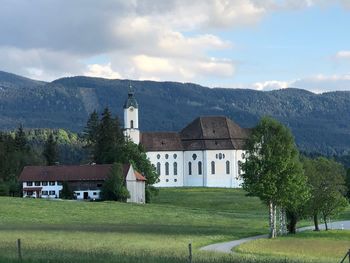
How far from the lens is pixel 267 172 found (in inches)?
2530

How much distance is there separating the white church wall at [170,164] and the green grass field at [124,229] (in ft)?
98.3

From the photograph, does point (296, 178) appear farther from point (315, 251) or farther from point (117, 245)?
point (117, 245)

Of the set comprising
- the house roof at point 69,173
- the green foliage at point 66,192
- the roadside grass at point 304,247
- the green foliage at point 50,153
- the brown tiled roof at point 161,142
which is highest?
the brown tiled roof at point 161,142

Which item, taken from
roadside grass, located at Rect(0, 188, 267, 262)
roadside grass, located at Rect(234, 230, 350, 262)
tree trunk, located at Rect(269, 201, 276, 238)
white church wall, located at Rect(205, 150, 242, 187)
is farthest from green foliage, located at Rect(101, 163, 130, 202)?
roadside grass, located at Rect(234, 230, 350, 262)

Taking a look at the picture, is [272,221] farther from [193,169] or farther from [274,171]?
[193,169]

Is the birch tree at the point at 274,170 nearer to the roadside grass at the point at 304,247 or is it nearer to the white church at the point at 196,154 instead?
the roadside grass at the point at 304,247

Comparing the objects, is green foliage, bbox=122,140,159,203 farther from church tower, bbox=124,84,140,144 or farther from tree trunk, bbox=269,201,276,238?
tree trunk, bbox=269,201,276,238

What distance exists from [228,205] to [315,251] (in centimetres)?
6406

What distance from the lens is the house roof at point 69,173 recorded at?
11756cm

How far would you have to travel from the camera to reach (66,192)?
118 meters

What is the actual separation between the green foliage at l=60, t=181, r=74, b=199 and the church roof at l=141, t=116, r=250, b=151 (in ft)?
134

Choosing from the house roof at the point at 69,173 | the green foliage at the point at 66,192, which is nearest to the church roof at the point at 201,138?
the house roof at the point at 69,173

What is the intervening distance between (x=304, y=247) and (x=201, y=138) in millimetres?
107098

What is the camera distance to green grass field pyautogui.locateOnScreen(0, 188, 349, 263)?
32.6 metres
